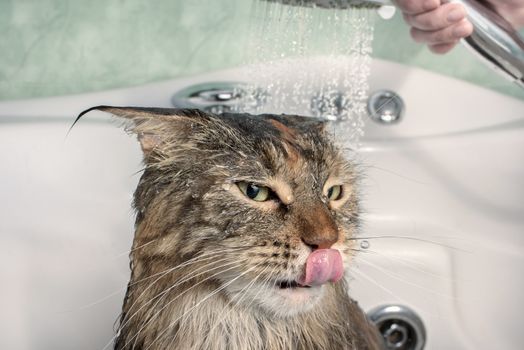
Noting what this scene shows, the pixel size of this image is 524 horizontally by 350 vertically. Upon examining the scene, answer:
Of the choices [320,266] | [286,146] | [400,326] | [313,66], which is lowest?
[400,326]

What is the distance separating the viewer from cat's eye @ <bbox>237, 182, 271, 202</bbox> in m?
0.78

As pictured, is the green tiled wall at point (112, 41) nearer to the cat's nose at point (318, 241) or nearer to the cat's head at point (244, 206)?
the cat's head at point (244, 206)

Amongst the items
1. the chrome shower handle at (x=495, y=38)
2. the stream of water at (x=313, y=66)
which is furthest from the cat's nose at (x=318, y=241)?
the stream of water at (x=313, y=66)

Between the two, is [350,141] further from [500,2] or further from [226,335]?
[226,335]

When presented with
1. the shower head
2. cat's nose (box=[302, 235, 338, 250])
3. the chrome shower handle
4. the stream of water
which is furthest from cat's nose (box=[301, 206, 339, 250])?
the stream of water

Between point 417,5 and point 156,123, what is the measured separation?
53cm

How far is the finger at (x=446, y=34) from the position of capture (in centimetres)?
101

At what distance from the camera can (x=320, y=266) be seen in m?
0.73

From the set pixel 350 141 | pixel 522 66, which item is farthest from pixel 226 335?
pixel 350 141

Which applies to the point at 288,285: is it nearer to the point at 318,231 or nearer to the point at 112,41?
the point at 318,231

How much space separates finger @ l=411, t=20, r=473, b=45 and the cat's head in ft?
1.09

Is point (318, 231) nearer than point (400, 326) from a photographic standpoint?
Yes

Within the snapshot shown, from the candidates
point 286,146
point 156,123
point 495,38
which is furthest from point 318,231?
point 495,38

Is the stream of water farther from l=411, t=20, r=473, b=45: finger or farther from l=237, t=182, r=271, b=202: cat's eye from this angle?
l=237, t=182, r=271, b=202: cat's eye
